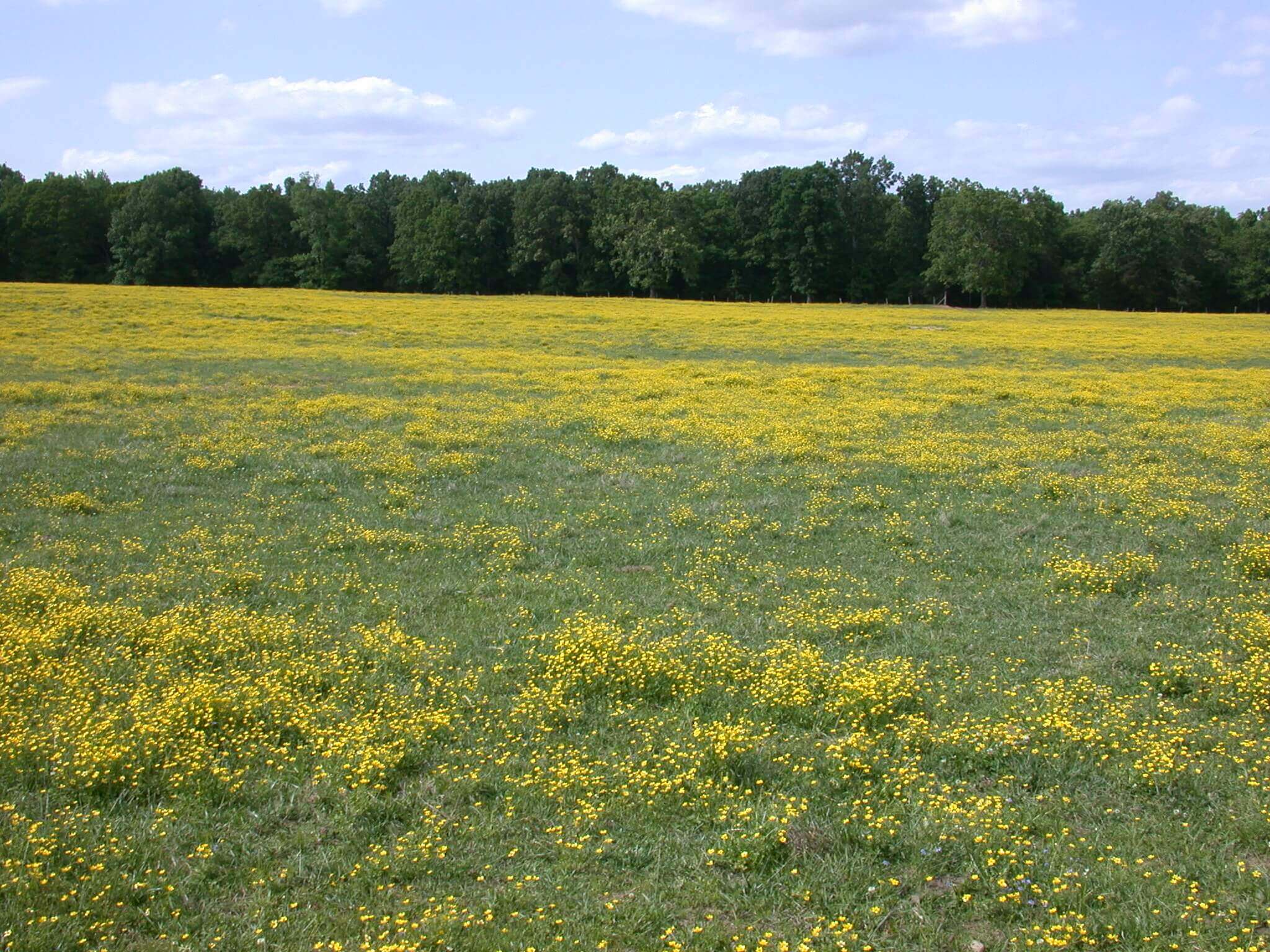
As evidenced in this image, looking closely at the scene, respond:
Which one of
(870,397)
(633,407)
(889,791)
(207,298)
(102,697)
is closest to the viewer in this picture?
(889,791)

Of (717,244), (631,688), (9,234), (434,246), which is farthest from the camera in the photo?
(717,244)

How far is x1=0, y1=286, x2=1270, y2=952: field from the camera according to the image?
5.18m

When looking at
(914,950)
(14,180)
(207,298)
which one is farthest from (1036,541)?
(14,180)

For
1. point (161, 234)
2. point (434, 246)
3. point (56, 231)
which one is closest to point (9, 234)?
point (56, 231)

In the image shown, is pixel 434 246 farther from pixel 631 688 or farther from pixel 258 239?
pixel 631 688

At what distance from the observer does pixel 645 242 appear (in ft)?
266

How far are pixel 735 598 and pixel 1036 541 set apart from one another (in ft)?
14.4

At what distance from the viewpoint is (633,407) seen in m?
21.7

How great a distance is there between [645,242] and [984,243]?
2767 centimetres

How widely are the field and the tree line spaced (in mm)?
66735

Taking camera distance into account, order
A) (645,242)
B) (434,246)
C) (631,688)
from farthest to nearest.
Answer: (434,246) → (645,242) → (631,688)

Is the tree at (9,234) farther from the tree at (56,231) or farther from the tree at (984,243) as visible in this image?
the tree at (984,243)

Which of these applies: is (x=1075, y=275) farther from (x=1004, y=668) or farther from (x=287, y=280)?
(x=1004, y=668)

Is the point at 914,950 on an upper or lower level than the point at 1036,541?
lower
